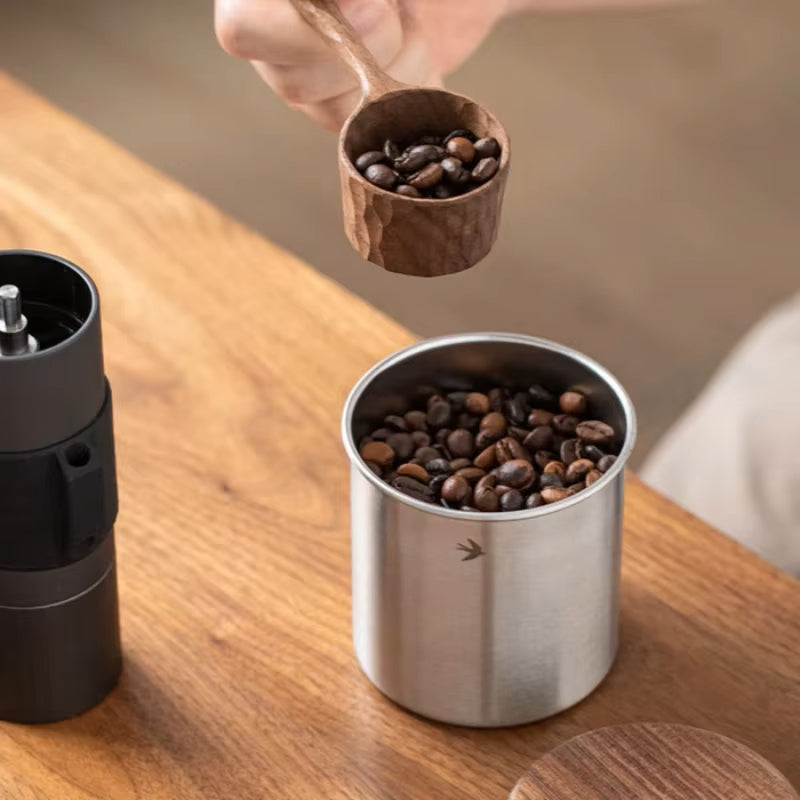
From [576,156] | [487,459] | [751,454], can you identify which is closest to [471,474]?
[487,459]

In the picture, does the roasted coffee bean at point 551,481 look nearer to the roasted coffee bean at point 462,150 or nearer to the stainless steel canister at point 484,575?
the stainless steel canister at point 484,575

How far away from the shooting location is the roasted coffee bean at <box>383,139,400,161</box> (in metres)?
0.86

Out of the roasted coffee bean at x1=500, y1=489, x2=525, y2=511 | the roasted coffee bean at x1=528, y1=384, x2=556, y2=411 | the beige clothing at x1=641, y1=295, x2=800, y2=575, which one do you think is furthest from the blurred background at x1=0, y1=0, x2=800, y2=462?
the roasted coffee bean at x1=500, y1=489, x2=525, y2=511

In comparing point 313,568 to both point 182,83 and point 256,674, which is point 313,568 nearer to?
point 256,674

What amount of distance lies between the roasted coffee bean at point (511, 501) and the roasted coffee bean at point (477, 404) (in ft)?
0.31

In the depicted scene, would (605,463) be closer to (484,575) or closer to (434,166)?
(484,575)

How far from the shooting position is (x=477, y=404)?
38.3 inches

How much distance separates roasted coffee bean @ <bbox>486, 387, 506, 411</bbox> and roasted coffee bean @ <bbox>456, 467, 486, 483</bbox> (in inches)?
2.9

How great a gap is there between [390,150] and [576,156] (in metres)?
2.16

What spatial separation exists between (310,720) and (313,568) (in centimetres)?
13

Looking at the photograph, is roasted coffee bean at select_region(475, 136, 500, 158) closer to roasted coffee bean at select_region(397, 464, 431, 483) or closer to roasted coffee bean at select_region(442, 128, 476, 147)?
roasted coffee bean at select_region(442, 128, 476, 147)

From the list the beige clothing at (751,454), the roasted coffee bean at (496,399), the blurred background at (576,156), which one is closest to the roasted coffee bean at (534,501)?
the roasted coffee bean at (496,399)

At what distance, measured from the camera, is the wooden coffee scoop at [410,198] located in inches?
31.5

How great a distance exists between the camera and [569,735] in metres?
0.97
